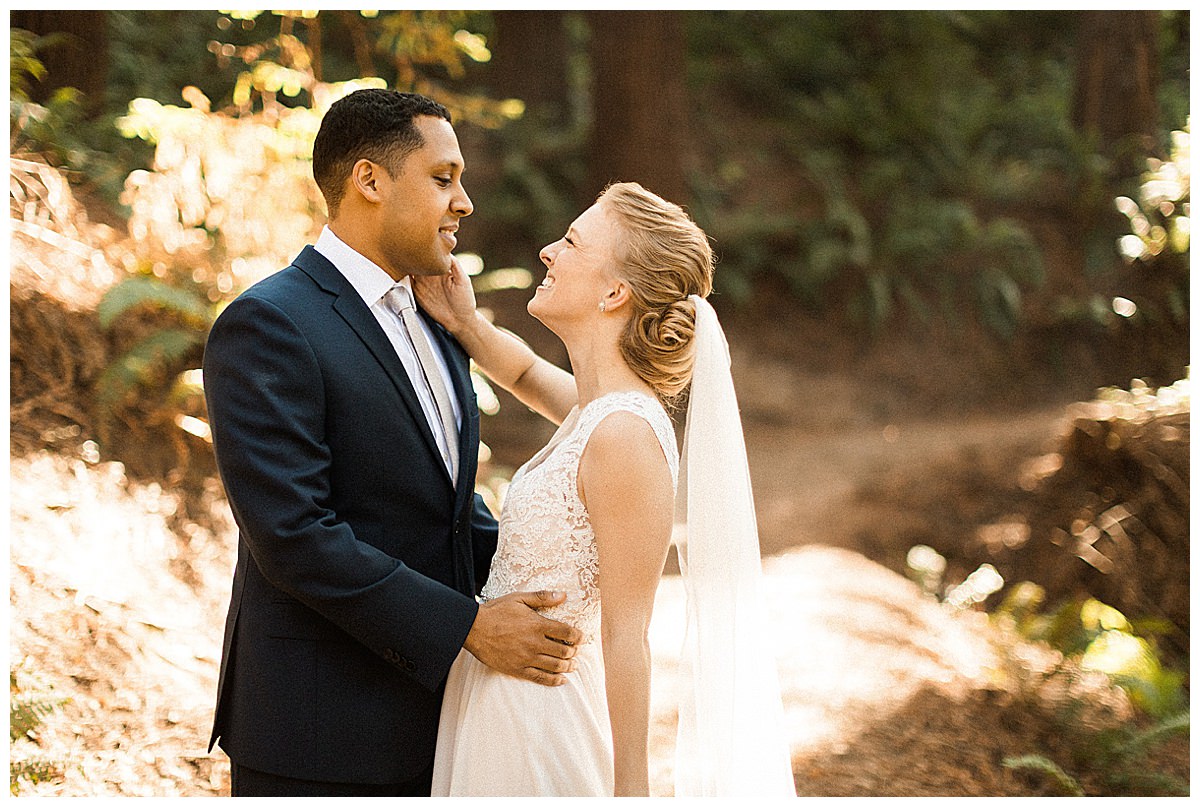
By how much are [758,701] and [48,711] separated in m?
2.68

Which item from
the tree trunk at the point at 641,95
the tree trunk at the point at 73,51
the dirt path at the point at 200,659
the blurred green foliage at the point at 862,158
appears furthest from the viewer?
the blurred green foliage at the point at 862,158

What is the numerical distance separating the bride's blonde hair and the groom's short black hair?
0.55 metres

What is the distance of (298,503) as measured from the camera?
7.72ft

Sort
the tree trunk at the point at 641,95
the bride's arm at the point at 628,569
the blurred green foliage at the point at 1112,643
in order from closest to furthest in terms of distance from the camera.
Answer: the bride's arm at the point at 628,569 → the blurred green foliage at the point at 1112,643 → the tree trunk at the point at 641,95

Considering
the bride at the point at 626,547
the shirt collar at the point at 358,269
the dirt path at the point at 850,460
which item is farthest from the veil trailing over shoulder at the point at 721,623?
the dirt path at the point at 850,460

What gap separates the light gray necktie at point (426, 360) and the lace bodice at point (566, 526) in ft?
0.90

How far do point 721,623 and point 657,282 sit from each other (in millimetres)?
936

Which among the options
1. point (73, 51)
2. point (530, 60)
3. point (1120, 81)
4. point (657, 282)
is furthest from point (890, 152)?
point (657, 282)

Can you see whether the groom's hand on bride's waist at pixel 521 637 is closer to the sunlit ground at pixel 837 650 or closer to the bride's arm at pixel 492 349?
the bride's arm at pixel 492 349

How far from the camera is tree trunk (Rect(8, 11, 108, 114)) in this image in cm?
598

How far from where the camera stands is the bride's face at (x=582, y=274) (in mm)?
2768

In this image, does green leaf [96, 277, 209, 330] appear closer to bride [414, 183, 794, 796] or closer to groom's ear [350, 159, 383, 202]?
groom's ear [350, 159, 383, 202]

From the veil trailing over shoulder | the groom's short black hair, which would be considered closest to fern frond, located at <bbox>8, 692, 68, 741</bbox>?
the groom's short black hair

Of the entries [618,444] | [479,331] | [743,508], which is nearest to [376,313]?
[479,331]
